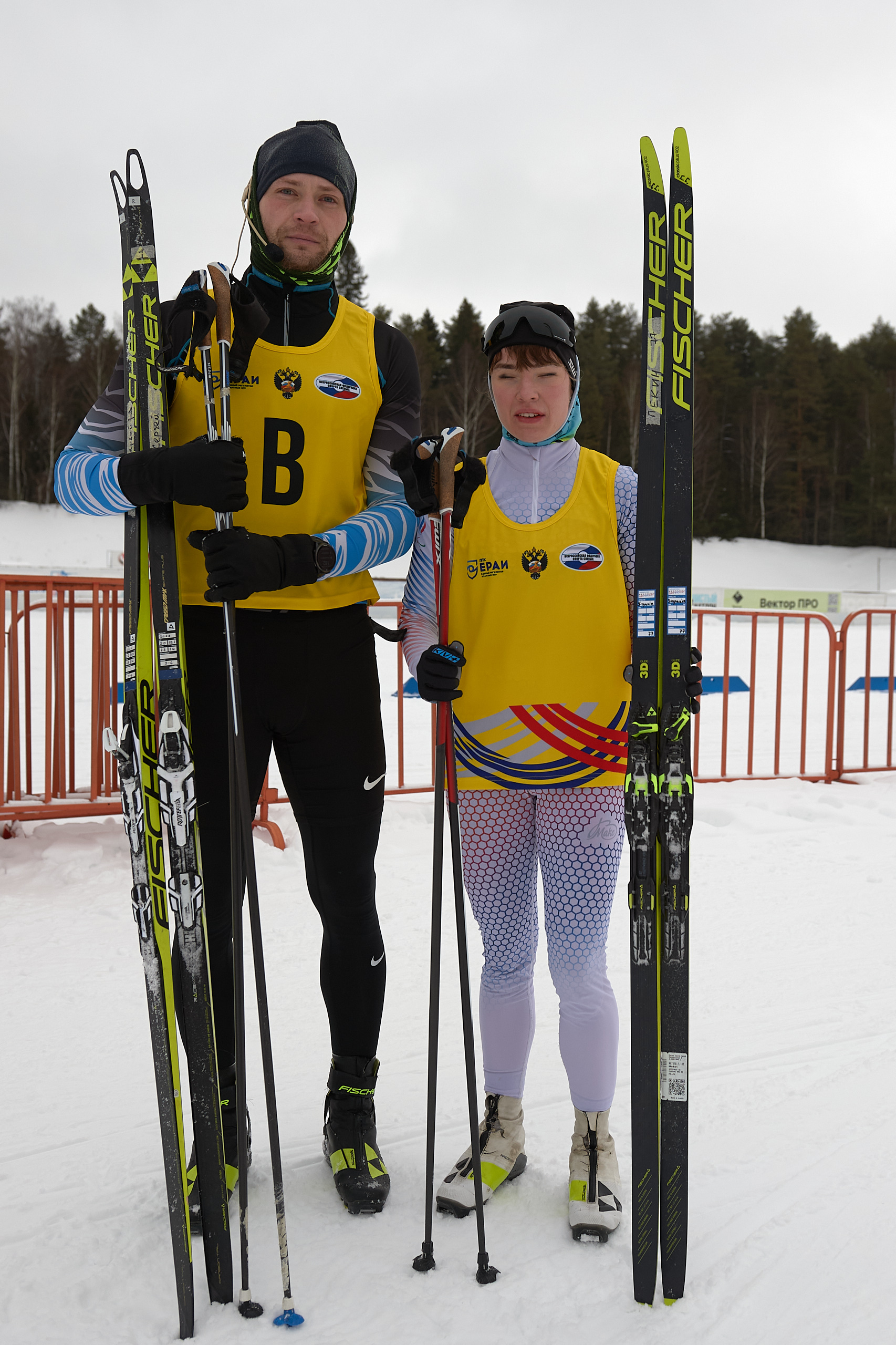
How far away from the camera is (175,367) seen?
178 centimetres

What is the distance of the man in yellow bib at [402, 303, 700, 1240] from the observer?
6.17ft

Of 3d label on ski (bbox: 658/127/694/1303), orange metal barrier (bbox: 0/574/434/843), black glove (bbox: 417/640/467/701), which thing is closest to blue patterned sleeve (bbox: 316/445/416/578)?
black glove (bbox: 417/640/467/701)

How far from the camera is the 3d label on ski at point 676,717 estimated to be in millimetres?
1675

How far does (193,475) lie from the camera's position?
62.3 inches

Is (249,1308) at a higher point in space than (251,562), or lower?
lower

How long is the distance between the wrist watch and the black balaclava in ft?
2.04

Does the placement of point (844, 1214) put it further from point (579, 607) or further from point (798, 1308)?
point (579, 607)

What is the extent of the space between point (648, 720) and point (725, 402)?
1615 inches

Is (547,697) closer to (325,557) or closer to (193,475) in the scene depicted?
(325,557)

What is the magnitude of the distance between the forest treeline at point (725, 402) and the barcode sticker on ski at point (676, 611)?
29805mm

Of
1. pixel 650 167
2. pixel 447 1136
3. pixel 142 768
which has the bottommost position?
pixel 447 1136

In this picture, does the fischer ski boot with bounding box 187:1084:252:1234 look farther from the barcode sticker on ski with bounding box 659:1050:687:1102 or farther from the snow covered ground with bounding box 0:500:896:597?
the snow covered ground with bounding box 0:500:896:597

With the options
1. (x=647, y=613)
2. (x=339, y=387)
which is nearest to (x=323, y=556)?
(x=339, y=387)

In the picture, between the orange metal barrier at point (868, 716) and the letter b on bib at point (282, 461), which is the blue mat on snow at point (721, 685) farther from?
the letter b on bib at point (282, 461)
